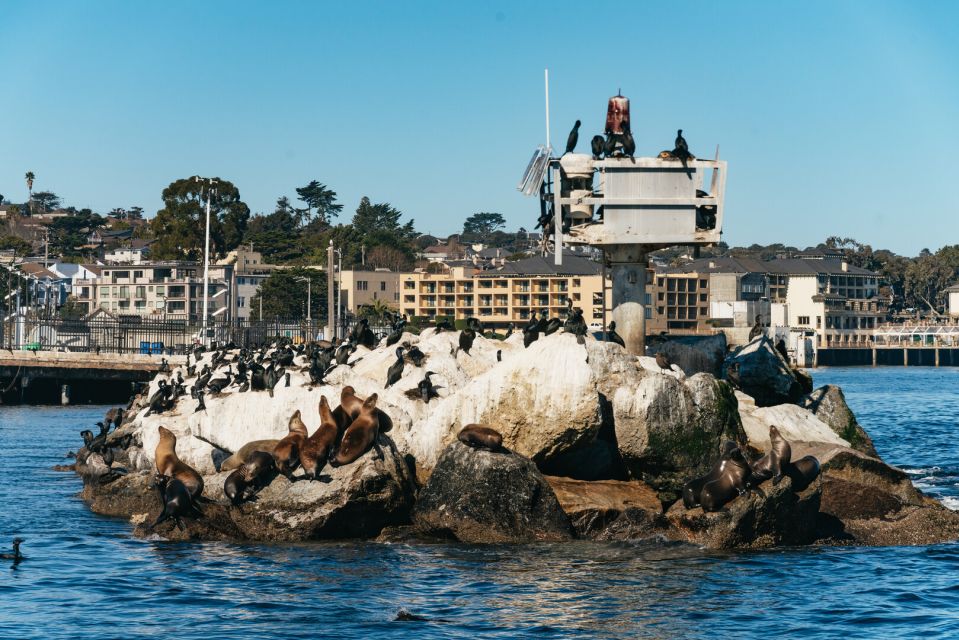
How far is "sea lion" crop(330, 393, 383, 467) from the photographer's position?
2636cm

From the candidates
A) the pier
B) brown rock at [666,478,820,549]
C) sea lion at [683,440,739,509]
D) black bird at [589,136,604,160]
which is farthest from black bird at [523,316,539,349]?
the pier

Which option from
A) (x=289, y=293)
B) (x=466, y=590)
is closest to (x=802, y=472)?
(x=466, y=590)

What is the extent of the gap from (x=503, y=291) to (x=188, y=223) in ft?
123

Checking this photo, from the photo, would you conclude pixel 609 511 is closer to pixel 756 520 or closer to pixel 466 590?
pixel 756 520

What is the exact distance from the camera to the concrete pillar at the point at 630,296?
117 feet

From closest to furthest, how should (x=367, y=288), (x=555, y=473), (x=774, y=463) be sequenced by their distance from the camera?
(x=774, y=463) → (x=555, y=473) → (x=367, y=288)

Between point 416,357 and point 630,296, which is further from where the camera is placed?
point 630,296

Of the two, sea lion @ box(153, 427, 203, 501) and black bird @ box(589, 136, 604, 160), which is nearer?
sea lion @ box(153, 427, 203, 501)

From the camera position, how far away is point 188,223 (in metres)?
135

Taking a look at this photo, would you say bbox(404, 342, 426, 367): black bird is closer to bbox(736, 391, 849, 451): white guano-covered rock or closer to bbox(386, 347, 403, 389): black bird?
bbox(386, 347, 403, 389): black bird

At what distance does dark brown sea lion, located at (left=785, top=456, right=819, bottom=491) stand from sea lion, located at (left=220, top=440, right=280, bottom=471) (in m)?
11.7

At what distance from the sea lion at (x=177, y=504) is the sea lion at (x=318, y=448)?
2.57 m

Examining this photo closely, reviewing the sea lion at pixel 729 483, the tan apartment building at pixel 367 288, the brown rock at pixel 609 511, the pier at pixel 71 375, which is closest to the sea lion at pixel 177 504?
the brown rock at pixel 609 511

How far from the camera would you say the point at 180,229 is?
5305 inches
